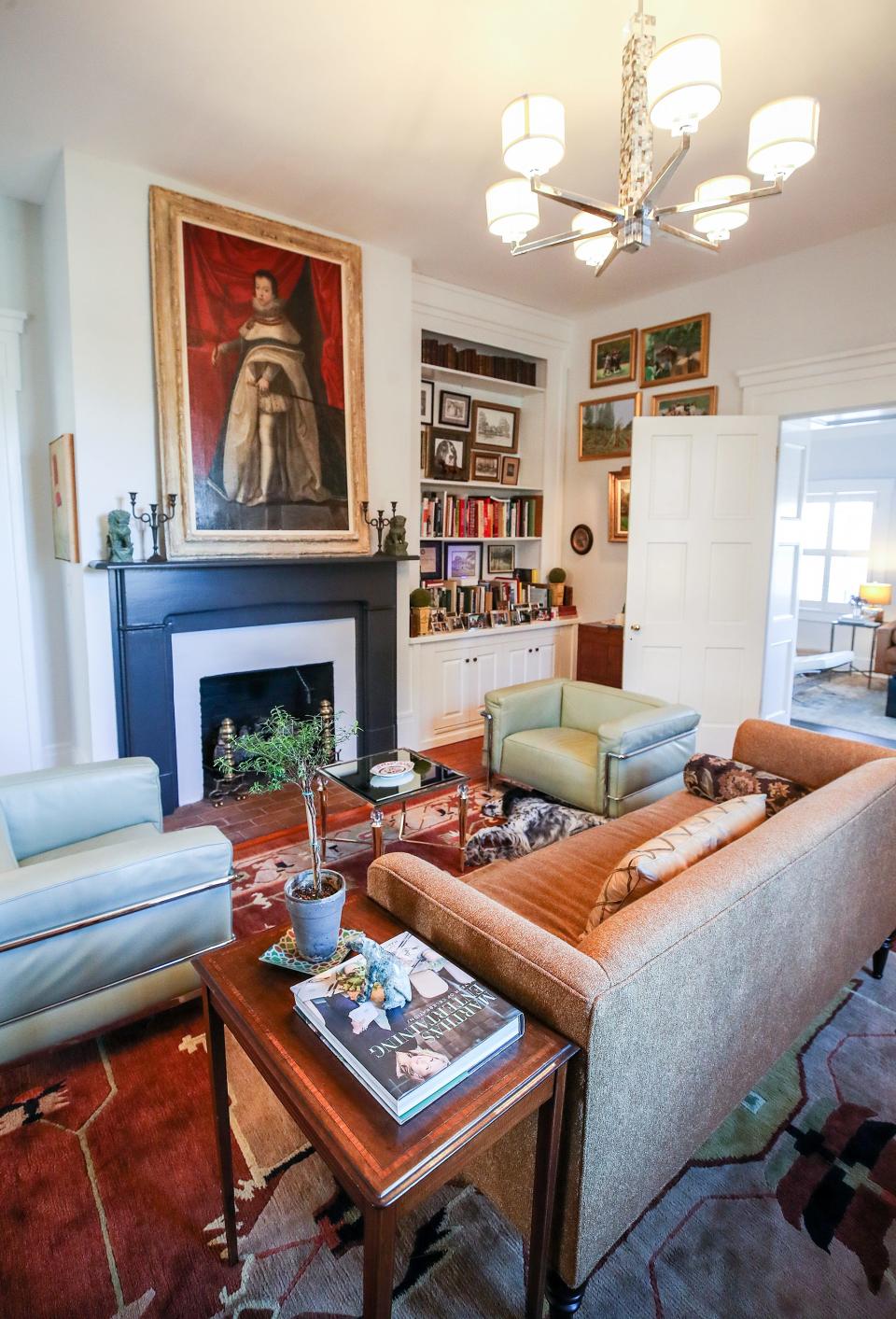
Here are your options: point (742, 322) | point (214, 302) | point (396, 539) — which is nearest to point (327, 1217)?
point (396, 539)

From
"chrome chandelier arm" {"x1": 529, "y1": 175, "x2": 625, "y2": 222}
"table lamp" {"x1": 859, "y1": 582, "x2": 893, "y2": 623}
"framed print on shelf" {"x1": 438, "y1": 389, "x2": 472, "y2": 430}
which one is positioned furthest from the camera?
"table lamp" {"x1": 859, "y1": 582, "x2": 893, "y2": 623}

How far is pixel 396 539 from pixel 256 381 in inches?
46.5

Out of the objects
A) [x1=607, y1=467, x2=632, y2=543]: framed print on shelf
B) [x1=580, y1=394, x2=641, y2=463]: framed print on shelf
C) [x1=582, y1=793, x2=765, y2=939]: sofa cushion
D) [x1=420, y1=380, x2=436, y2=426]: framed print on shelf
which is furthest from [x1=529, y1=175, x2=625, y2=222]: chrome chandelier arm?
[x1=607, y1=467, x2=632, y2=543]: framed print on shelf

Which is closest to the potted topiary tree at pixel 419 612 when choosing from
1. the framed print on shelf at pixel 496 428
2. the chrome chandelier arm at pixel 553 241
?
the framed print on shelf at pixel 496 428

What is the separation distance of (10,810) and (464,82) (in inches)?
118

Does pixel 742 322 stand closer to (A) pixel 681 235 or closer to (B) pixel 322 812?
(A) pixel 681 235

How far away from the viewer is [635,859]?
1.61 m

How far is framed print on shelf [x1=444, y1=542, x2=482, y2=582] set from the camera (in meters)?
5.14

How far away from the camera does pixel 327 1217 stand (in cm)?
150

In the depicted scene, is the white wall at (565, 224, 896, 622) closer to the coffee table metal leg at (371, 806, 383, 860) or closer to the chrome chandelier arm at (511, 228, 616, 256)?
the chrome chandelier arm at (511, 228, 616, 256)

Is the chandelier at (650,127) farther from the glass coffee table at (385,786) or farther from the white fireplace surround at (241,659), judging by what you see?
the white fireplace surround at (241,659)

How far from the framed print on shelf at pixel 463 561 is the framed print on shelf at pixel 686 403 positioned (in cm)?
161

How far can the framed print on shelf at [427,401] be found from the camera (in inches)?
191

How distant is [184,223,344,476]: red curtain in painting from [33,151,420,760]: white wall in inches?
7.4
